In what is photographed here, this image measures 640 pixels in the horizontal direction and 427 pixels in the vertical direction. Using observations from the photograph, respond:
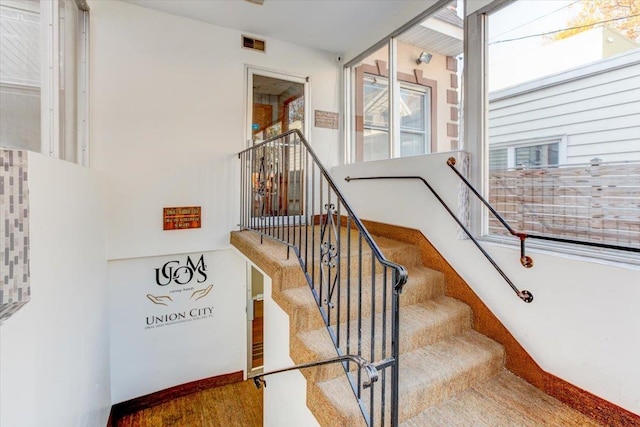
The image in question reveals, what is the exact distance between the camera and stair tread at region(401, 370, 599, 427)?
1648 mm

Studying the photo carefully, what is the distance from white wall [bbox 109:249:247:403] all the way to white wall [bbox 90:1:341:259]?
27 centimetres

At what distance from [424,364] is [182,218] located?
2837mm

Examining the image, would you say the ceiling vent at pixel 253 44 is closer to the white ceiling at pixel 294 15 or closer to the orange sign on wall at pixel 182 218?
the white ceiling at pixel 294 15

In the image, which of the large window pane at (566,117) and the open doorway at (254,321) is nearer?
the large window pane at (566,117)

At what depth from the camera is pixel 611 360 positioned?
168 centimetres

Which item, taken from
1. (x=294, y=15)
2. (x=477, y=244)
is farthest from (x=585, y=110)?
(x=294, y=15)

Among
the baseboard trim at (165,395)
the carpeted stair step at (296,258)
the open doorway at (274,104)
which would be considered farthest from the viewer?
the open doorway at (274,104)

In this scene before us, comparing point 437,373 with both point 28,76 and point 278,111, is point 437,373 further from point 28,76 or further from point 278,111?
point 278,111

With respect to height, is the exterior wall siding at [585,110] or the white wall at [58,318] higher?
the exterior wall siding at [585,110]

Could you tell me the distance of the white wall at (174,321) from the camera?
324 cm

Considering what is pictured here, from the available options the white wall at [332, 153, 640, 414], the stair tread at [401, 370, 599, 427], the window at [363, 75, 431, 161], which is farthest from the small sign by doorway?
the stair tread at [401, 370, 599, 427]

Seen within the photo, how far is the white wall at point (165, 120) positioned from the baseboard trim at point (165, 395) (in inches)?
63.3

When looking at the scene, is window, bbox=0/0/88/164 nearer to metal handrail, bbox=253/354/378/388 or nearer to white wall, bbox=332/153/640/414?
metal handrail, bbox=253/354/378/388

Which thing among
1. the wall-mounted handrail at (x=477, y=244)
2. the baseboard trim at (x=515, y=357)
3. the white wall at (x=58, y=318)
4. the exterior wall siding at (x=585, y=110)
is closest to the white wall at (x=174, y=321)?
the white wall at (x=58, y=318)
